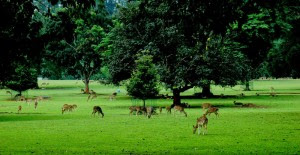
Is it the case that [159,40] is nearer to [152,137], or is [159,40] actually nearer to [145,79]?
[145,79]

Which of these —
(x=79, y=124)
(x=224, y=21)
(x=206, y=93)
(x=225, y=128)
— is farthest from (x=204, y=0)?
(x=206, y=93)

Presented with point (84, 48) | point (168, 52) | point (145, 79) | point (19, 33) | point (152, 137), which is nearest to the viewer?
point (19, 33)

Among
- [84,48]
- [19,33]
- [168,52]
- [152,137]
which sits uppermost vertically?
[84,48]

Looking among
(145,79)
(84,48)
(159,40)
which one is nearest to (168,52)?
(159,40)

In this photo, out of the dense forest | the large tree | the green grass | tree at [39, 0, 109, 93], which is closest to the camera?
the dense forest

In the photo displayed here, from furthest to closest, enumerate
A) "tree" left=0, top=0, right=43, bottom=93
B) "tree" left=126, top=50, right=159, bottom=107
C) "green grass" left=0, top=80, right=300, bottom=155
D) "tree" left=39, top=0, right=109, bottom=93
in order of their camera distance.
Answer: "tree" left=39, top=0, right=109, bottom=93
"tree" left=126, top=50, right=159, bottom=107
"green grass" left=0, top=80, right=300, bottom=155
"tree" left=0, top=0, right=43, bottom=93

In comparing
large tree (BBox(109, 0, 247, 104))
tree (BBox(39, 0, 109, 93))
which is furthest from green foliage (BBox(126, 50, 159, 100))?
tree (BBox(39, 0, 109, 93))

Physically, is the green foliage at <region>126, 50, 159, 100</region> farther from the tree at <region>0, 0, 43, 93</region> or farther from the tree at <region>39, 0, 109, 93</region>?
the tree at <region>39, 0, 109, 93</region>

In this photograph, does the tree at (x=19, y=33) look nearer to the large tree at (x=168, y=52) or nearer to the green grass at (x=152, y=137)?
the green grass at (x=152, y=137)

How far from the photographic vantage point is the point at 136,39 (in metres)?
45.9

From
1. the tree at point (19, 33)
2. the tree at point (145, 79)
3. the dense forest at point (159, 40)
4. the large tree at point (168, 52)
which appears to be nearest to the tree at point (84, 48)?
the dense forest at point (159, 40)

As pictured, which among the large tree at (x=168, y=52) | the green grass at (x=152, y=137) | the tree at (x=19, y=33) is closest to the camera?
the tree at (x=19, y=33)

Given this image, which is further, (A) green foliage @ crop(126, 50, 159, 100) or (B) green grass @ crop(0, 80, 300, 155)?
(A) green foliage @ crop(126, 50, 159, 100)

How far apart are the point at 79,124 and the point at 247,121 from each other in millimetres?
9734
